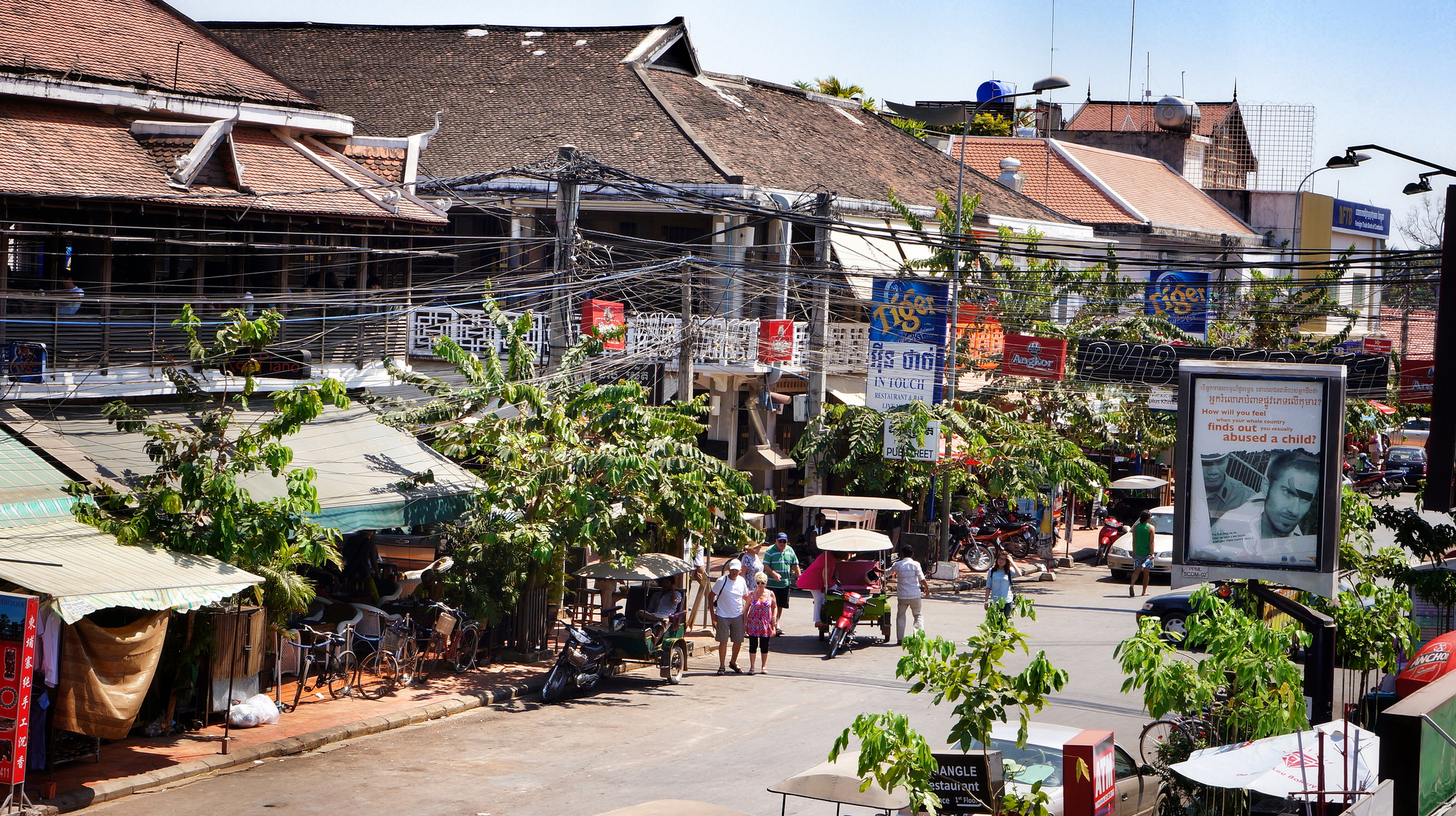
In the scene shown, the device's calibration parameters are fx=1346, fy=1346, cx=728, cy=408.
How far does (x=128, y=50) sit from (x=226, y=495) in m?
11.0

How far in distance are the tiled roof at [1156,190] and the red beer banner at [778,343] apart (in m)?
20.9

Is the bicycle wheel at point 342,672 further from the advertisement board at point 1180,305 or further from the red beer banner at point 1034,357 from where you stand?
the advertisement board at point 1180,305

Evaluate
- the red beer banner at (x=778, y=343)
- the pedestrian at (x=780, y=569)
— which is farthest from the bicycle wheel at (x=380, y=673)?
the red beer banner at (x=778, y=343)

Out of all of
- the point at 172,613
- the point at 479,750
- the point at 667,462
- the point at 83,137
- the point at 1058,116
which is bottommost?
the point at 479,750

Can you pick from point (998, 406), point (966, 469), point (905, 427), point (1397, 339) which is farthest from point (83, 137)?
point (1397, 339)

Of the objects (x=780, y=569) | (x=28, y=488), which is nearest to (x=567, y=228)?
(x=780, y=569)

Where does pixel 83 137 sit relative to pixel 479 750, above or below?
above

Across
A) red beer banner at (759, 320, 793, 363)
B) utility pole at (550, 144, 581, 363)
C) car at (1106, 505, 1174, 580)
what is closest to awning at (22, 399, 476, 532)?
utility pole at (550, 144, 581, 363)

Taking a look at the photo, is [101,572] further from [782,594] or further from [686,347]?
→ [782,594]

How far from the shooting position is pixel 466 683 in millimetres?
18016

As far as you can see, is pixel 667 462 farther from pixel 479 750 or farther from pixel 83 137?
pixel 83 137

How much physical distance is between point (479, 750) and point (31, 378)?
830 centimetres

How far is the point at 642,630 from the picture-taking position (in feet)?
61.0

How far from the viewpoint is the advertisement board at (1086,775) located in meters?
9.56
